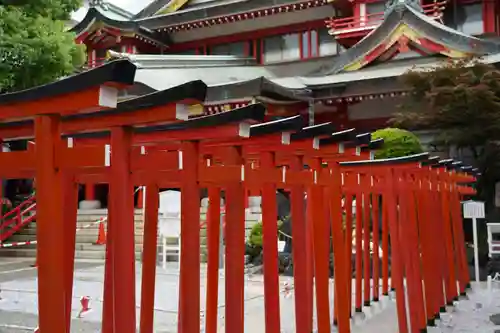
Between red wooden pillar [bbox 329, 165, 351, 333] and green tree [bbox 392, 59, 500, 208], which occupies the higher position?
green tree [bbox 392, 59, 500, 208]

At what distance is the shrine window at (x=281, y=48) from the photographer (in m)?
21.4

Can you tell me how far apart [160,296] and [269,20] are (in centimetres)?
1493

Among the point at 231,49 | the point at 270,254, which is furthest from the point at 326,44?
the point at 270,254

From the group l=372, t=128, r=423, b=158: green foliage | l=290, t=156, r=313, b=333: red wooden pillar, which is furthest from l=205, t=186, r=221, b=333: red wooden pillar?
l=372, t=128, r=423, b=158: green foliage

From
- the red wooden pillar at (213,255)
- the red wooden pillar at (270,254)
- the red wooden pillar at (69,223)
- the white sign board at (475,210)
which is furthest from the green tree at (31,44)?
the white sign board at (475,210)

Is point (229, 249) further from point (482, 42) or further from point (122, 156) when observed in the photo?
point (482, 42)

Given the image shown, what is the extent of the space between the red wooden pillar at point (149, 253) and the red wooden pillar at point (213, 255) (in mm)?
535

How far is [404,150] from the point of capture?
410 inches

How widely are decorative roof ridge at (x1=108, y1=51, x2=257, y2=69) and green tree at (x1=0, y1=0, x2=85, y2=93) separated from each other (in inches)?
416

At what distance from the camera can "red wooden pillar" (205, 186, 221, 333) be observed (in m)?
4.51

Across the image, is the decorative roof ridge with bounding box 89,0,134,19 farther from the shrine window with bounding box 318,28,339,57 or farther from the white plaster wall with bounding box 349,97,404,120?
the white plaster wall with bounding box 349,97,404,120

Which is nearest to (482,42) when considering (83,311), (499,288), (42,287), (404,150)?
(404,150)

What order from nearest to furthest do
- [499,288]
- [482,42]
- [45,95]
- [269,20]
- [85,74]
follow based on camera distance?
[85,74] → [45,95] → [499,288] → [482,42] → [269,20]

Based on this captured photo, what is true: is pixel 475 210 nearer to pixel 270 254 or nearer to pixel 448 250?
pixel 448 250
